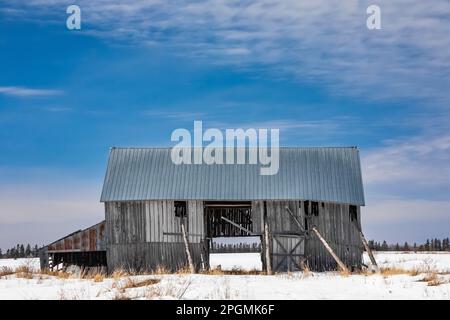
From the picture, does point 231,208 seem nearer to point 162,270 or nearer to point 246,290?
point 162,270

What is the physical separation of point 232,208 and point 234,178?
201 cm

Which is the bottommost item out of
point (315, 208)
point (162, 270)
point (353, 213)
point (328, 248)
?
point (162, 270)

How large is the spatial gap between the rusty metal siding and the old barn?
37cm

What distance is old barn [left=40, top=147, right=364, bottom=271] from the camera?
1395 inches

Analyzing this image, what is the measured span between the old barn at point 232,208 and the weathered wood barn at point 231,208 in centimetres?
5

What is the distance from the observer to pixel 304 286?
21672 millimetres

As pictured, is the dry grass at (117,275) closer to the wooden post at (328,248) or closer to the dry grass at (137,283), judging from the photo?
the dry grass at (137,283)

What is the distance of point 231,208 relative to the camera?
37562 millimetres

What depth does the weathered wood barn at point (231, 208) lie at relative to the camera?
3547cm

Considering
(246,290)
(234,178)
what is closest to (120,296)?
(246,290)

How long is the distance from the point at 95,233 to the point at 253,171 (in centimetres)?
975

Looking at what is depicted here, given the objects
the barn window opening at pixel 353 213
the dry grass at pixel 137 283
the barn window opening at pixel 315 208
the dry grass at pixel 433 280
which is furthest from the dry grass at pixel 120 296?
the barn window opening at pixel 353 213
